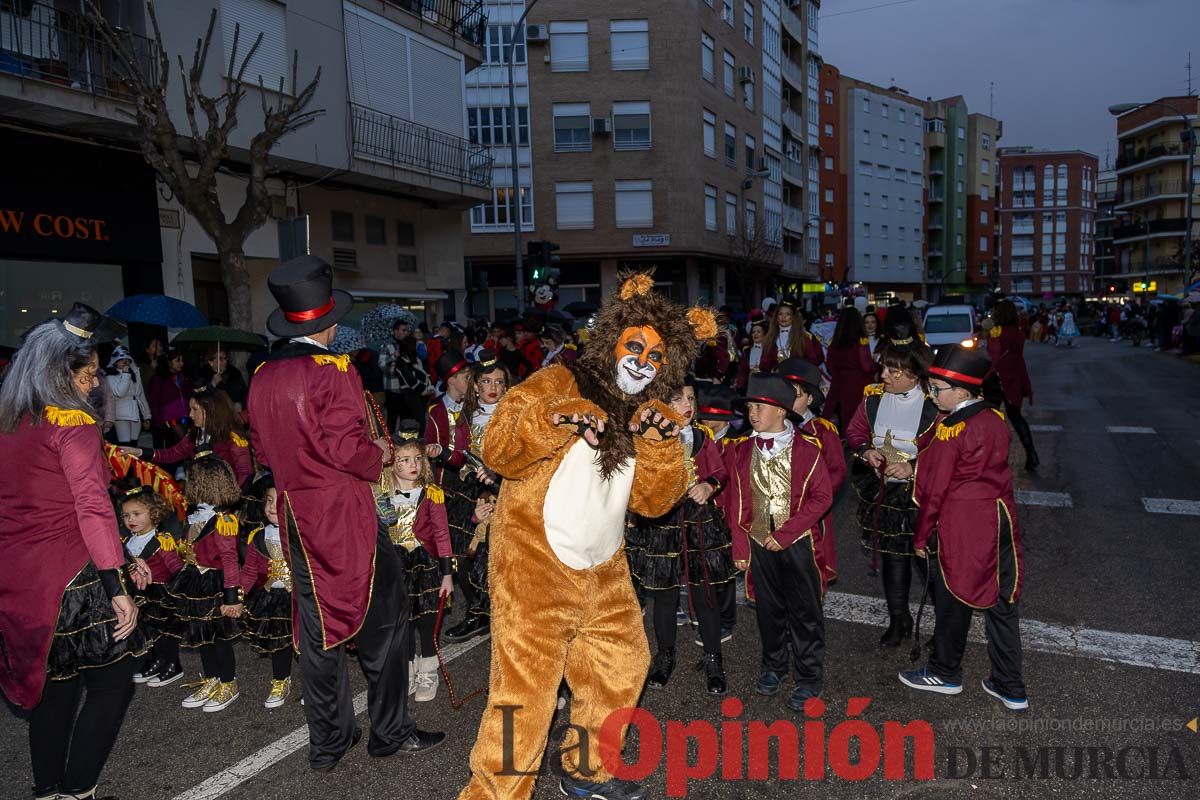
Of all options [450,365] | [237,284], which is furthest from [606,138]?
[450,365]

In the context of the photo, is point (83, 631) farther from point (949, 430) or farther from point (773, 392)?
point (949, 430)

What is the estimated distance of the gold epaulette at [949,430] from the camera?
412 cm

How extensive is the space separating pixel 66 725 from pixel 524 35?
105ft

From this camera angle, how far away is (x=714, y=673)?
451cm

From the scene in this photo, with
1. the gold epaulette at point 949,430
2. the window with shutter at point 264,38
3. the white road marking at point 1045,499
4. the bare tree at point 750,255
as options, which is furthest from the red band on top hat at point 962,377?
the bare tree at point 750,255

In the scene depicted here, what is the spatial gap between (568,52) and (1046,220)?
3369 inches

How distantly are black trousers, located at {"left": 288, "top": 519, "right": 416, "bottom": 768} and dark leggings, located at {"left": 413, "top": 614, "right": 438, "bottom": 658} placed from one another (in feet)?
1.96

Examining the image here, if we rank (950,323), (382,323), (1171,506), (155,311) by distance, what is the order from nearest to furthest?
(1171,506), (155,311), (382,323), (950,323)

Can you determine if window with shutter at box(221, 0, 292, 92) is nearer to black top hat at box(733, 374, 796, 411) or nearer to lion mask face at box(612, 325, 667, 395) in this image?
black top hat at box(733, 374, 796, 411)

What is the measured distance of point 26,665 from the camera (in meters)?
3.22

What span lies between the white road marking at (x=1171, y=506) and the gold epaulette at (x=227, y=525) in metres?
8.21

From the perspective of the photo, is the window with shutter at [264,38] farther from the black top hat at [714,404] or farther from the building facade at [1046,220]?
the building facade at [1046,220]

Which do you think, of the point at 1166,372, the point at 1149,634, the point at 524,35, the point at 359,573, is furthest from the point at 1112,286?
the point at 359,573

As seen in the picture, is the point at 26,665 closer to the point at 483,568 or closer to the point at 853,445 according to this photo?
the point at 483,568
